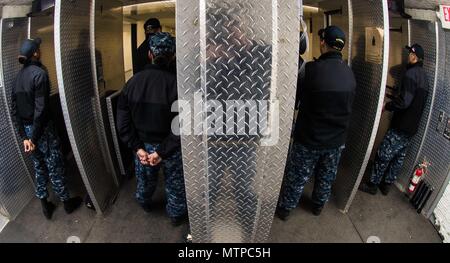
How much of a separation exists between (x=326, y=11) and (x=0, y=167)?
4429 millimetres

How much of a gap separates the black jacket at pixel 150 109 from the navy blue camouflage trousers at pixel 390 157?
2.46 meters

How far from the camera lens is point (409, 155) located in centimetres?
365

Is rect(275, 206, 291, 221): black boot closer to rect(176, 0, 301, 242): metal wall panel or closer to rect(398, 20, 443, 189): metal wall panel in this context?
rect(176, 0, 301, 242): metal wall panel

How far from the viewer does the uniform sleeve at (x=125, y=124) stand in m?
2.61

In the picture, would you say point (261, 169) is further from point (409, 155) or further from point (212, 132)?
point (409, 155)

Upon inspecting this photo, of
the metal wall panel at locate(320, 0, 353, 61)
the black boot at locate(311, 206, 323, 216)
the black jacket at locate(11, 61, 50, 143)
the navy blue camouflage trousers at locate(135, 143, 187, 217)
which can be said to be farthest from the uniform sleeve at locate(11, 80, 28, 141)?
the metal wall panel at locate(320, 0, 353, 61)

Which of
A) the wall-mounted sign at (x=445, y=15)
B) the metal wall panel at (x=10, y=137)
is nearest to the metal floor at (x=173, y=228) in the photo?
the metal wall panel at (x=10, y=137)

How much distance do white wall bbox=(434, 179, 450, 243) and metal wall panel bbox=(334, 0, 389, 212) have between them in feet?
2.89

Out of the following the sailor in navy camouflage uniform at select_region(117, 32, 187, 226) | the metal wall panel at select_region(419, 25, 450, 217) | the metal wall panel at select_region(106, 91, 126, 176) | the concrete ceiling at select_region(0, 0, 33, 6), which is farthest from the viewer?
the metal wall panel at select_region(106, 91, 126, 176)

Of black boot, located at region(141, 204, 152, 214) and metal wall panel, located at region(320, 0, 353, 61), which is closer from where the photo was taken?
black boot, located at region(141, 204, 152, 214)

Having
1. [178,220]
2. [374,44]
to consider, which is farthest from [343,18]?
[178,220]

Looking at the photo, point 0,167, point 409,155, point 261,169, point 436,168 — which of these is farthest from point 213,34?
point 409,155

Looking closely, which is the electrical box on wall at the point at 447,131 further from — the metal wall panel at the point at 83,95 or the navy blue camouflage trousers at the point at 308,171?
the metal wall panel at the point at 83,95

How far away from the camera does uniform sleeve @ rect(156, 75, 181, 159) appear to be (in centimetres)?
245
